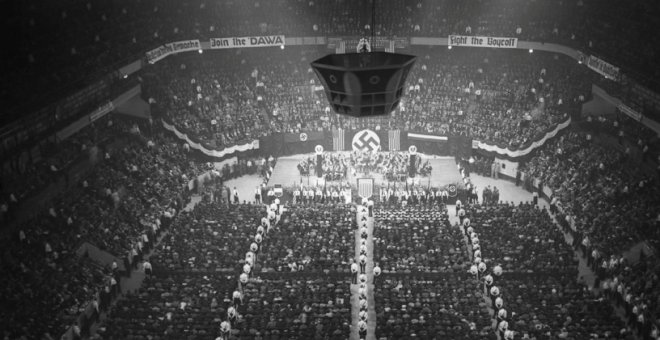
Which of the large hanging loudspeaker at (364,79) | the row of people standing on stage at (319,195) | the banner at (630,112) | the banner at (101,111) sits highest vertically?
the large hanging loudspeaker at (364,79)

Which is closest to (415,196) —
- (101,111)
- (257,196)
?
(257,196)

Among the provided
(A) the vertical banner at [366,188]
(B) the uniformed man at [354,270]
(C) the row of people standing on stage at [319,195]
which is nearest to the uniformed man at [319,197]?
(C) the row of people standing on stage at [319,195]

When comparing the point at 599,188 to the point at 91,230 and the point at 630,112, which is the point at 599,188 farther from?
the point at 91,230

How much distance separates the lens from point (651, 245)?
32.2 m

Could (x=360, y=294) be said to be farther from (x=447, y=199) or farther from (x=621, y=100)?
(x=621, y=100)

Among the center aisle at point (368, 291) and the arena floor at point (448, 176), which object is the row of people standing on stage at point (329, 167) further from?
the center aisle at point (368, 291)

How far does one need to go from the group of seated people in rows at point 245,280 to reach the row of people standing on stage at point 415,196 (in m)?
3.50

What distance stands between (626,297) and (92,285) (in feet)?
72.6

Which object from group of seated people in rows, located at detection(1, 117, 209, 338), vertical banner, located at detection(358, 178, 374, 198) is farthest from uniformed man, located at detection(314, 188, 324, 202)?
group of seated people in rows, located at detection(1, 117, 209, 338)

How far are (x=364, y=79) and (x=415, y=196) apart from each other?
23446mm

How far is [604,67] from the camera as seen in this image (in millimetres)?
42719

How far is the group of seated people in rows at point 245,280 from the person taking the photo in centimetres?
2725

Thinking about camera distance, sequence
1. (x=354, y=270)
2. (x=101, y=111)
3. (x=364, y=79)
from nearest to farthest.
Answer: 1. (x=364, y=79)
2. (x=354, y=270)
3. (x=101, y=111)

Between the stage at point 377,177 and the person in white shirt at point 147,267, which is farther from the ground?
the person in white shirt at point 147,267
